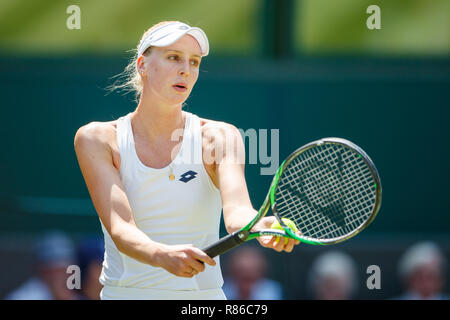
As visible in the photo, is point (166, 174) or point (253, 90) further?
point (253, 90)

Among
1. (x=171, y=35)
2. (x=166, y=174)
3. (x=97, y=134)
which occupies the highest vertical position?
(x=171, y=35)

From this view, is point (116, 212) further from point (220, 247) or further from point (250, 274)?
point (250, 274)

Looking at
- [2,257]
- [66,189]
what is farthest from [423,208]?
[2,257]

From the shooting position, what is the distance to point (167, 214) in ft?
9.52

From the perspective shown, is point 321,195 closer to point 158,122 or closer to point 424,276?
point 158,122

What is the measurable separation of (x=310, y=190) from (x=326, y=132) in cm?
303

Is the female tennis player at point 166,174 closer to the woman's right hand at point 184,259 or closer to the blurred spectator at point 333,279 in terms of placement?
the woman's right hand at point 184,259

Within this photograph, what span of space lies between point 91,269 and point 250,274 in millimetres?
1033

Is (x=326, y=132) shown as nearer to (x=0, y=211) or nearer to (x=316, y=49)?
(x=316, y=49)

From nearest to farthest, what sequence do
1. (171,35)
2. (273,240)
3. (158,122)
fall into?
(273,240), (171,35), (158,122)

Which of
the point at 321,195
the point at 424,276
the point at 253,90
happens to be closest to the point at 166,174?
the point at 321,195

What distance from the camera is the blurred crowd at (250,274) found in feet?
15.4

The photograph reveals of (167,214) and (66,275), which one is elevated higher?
(167,214)

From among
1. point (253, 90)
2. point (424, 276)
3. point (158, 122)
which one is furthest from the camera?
point (253, 90)
